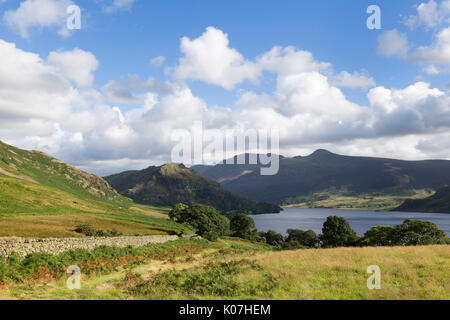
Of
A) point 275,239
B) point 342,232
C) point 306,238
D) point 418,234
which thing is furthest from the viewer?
point 275,239

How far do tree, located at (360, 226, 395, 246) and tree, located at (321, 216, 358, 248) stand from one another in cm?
793

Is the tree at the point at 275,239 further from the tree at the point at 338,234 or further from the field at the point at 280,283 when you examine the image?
the field at the point at 280,283

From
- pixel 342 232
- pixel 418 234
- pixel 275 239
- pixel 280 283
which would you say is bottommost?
pixel 275 239

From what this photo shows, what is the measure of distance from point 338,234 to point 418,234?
27.3 m

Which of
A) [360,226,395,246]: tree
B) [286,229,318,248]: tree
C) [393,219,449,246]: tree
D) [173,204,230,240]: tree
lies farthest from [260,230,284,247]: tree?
[393,219,449,246]: tree

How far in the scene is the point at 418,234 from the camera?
82.2 metres

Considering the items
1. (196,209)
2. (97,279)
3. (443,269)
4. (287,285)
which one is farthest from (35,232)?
(196,209)

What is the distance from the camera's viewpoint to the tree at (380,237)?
8844 centimetres

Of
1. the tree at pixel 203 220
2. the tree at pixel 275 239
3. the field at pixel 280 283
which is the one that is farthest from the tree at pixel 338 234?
the field at pixel 280 283

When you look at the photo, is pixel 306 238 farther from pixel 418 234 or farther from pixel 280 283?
pixel 280 283

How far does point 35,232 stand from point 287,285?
155 feet

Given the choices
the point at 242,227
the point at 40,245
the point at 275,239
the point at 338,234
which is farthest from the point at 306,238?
the point at 40,245
